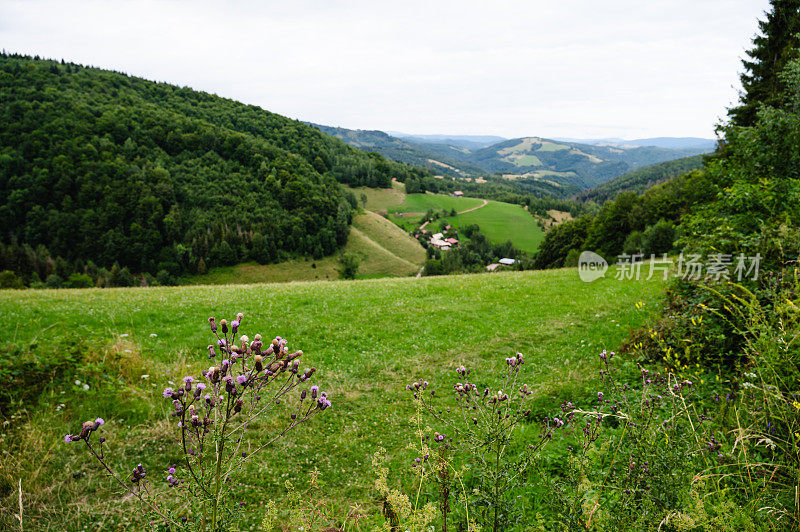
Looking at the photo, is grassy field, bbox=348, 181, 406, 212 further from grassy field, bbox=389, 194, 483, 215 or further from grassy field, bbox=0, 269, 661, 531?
grassy field, bbox=0, 269, 661, 531

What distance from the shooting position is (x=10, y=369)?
6.62m

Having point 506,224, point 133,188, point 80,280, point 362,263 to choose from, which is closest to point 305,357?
point 80,280

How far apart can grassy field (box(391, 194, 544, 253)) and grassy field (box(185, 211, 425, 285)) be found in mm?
18611

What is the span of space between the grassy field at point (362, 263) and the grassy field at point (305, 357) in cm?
8131

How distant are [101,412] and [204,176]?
455 feet

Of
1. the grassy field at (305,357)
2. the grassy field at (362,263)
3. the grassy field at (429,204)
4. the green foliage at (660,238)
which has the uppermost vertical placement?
the grassy field at (429,204)

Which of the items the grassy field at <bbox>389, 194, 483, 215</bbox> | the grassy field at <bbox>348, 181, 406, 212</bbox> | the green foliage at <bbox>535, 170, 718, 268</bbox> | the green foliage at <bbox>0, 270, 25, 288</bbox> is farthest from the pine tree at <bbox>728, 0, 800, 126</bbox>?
the grassy field at <bbox>348, 181, 406, 212</bbox>

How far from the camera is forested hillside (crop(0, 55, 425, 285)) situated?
4122 inches

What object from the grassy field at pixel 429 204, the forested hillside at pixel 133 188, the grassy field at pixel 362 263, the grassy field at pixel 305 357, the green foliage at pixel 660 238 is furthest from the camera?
the grassy field at pixel 429 204

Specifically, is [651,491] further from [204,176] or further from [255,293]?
[204,176]

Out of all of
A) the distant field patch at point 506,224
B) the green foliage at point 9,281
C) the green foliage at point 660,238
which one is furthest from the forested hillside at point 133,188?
the green foliage at point 660,238

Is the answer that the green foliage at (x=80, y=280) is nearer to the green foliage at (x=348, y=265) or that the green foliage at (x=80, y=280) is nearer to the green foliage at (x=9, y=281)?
the green foliage at (x=9, y=281)

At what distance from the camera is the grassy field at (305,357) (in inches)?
207

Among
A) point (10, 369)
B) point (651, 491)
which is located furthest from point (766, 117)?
point (10, 369)
